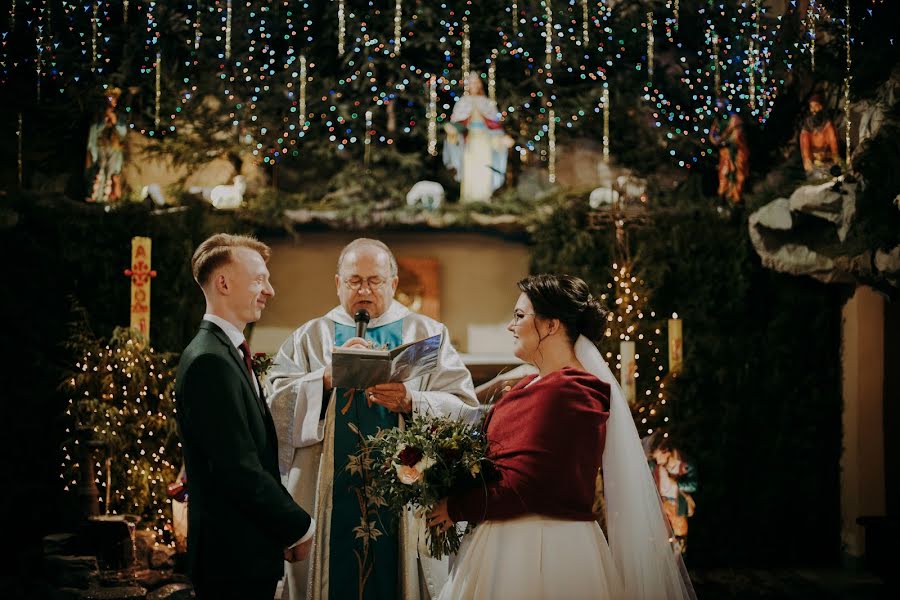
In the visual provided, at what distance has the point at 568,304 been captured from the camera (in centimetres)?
358

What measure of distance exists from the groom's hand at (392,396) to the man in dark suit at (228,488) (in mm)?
849

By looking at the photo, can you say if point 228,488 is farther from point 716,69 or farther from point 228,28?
point 716,69

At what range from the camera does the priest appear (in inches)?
174

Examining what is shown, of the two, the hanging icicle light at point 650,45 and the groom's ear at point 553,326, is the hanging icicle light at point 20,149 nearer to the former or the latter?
the hanging icicle light at point 650,45

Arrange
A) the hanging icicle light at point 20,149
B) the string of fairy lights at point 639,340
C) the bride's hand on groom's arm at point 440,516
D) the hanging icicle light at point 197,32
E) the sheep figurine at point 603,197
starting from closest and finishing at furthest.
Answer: the bride's hand on groom's arm at point 440,516, the string of fairy lights at point 639,340, the sheep figurine at point 603,197, the hanging icicle light at point 20,149, the hanging icicle light at point 197,32

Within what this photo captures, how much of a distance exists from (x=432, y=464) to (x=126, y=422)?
5.07 meters

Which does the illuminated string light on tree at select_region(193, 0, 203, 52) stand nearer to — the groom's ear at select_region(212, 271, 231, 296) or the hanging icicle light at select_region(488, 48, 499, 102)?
the hanging icicle light at select_region(488, 48, 499, 102)

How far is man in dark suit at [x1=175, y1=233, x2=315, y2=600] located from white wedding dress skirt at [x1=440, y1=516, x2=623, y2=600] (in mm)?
593

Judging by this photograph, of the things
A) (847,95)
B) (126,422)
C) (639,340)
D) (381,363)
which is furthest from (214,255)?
(847,95)

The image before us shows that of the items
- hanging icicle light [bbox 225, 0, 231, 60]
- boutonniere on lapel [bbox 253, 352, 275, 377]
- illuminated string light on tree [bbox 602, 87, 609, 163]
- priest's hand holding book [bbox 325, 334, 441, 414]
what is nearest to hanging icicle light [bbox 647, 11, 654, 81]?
illuminated string light on tree [bbox 602, 87, 609, 163]

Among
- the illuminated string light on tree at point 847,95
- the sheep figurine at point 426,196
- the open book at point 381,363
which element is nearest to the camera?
the open book at point 381,363

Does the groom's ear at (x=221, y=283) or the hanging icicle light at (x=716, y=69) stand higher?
the hanging icicle light at (x=716, y=69)

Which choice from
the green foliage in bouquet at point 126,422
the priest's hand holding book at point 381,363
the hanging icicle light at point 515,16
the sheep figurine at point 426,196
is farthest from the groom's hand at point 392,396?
the hanging icicle light at point 515,16

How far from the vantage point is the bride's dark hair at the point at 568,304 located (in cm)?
358
